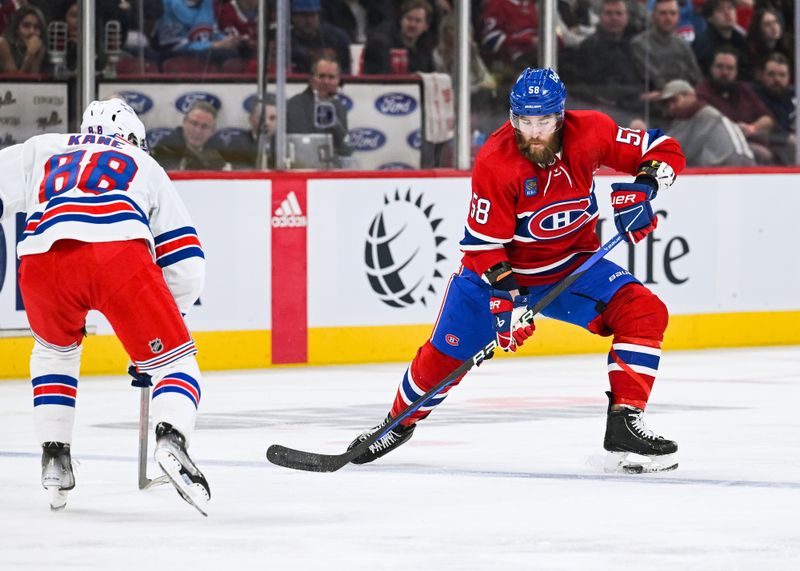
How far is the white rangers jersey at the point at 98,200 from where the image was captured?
4.11 meters

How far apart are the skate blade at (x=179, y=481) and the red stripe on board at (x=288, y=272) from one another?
13.4 feet

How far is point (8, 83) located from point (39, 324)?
354cm

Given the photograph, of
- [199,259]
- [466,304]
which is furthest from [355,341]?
[199,259]

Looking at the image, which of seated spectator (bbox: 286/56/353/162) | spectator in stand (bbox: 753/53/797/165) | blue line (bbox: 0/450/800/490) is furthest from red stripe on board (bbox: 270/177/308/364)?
blue line (bbox: 0/450/800/490)

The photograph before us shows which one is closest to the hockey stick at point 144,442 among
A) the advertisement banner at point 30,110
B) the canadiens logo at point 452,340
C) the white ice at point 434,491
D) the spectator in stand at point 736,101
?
the white ice at point 434,491

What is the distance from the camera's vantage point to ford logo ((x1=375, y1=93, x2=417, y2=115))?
8.43m

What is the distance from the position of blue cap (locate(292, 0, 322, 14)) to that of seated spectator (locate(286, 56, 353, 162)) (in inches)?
8.7

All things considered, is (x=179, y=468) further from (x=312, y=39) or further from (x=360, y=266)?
(x=312, y=39)

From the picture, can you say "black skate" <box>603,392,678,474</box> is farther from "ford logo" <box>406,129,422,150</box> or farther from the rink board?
"ford logo" <box>406,129,422,150</box>

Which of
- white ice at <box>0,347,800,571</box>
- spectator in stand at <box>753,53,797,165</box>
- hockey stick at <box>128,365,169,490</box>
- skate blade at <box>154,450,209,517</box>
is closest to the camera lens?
white ice at <box>0,347,800,571</box>

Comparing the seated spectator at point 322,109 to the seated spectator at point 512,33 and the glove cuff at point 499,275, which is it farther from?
the glove cuff at point 499,275

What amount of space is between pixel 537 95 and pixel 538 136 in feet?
0.36

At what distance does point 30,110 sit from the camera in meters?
7.60

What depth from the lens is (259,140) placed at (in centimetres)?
808
